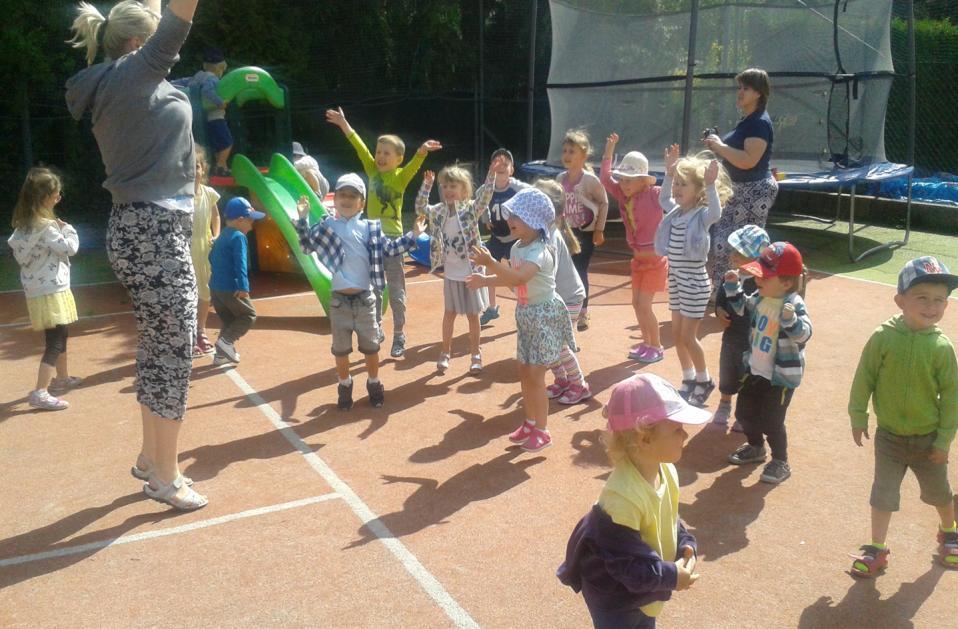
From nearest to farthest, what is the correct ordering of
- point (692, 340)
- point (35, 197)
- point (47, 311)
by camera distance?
point (692, 340)
point (35, 197)
point (47, 311)

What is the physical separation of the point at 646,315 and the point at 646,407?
461 centimetres

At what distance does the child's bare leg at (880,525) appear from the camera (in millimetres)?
3934

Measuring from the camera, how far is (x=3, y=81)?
14188 millimetres

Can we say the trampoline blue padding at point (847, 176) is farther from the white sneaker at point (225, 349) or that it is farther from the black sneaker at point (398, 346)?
the white sneaker at point (225, 349)

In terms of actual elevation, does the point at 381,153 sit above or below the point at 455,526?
above

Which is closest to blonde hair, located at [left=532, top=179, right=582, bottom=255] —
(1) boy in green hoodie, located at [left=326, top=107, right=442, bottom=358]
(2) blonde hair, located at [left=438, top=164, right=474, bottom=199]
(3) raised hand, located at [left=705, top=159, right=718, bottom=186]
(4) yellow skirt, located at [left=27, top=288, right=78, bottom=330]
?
(2) blonde hair, located at [left=438, top=164, right=474, bottom=199]

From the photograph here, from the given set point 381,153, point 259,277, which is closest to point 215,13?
point 259,277

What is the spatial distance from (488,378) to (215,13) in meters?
11.3

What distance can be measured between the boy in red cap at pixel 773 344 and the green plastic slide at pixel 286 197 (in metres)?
4.59

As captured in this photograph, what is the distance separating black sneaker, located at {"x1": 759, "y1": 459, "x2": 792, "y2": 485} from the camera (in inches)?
192

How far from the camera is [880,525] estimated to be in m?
3.94

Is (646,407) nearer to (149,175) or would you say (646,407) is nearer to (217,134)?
(149,175)

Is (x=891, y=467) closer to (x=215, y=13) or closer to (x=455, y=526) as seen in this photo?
(x=455, y=526)

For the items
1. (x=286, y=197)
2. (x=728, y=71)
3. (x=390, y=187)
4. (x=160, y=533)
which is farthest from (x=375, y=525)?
(x=728, y=71)
